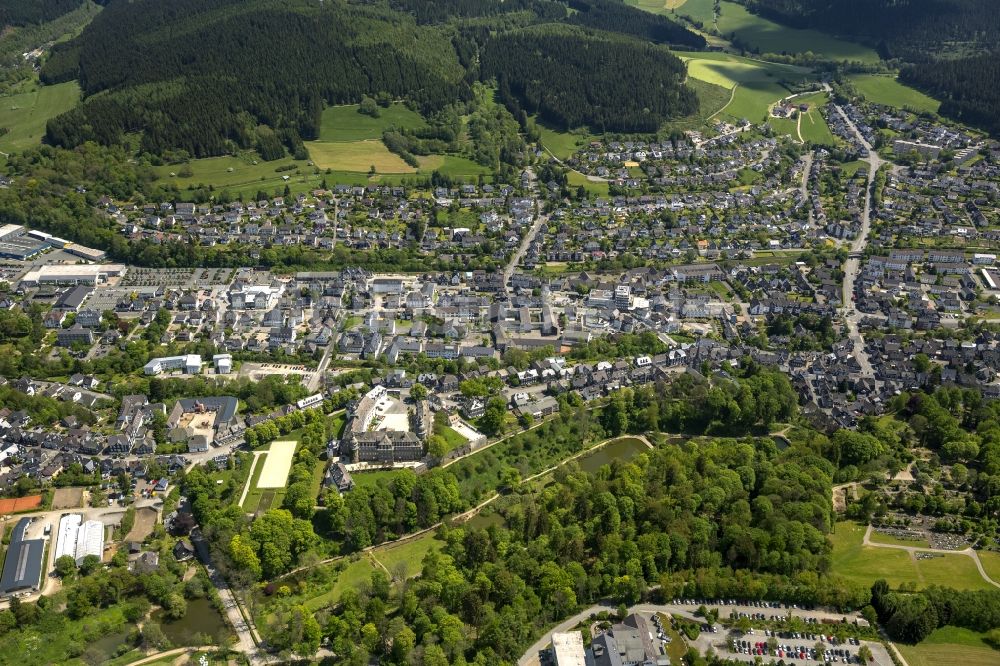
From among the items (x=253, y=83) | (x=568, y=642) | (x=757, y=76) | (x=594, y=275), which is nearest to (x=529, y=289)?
(x=594, y=275)

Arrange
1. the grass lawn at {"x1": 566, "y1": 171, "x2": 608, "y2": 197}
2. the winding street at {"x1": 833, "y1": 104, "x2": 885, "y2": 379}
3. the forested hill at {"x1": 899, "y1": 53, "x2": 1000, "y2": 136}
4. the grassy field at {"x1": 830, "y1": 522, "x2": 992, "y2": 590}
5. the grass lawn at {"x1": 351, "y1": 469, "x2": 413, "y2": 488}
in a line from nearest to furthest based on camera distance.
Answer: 1. the grassy field at {"x1": 830, "y1": 522, "x2": 992, "y2": 590}
2. the grass lawn at {"x1": 351, "y1": 469, "x2": 413, "y2": 488}
3. the winding street at {"x1": 833, "y1": 104, "x2": 885, "y2": 379}
4. the grass lawn at {"x1": 566, "y1": 171, "x2": 608, "y2": 197}
5. the forested hill at {"x1": 899, "y1": 53, "x2": 1000, "y2": 136}

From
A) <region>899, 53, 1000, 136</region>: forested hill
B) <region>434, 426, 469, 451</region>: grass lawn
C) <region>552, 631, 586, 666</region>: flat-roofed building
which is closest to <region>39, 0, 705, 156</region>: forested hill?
<region>899, 53, 1000, 136</region>: forested hill

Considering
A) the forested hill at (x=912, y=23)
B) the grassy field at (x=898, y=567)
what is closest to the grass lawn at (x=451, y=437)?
the grassy field at (x=898, y=567)

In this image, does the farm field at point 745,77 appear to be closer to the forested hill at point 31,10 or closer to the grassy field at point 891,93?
the grassy field at point 891,93

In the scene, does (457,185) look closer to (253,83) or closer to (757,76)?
(253,83)

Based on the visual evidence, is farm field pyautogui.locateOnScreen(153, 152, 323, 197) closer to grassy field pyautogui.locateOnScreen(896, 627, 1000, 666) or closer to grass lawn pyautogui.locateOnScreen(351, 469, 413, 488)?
grass lawn pyautogui.locateOnScreen(351, 469, 413, 488)

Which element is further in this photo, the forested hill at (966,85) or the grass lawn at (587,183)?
the forested hill at (966,85)
